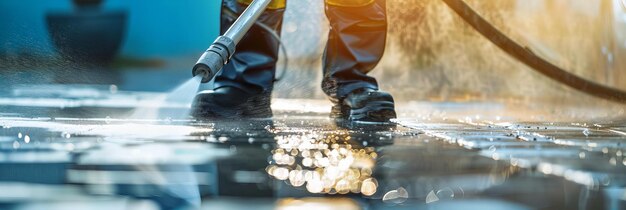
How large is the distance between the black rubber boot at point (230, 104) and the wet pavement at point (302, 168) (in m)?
0.33

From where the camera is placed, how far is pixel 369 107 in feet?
6.52

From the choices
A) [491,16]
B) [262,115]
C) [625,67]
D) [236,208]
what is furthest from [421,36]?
[236,208]

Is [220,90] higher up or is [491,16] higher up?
[491,16]

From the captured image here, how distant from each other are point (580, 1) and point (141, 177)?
370cm

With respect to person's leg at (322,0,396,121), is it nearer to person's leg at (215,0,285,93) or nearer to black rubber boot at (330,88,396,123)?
black rubber boot at (330,88,396,123)

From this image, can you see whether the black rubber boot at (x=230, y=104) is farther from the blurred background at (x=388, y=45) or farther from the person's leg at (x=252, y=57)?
the blurred background at (x=388, y=45)

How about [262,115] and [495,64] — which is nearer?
[262,115]

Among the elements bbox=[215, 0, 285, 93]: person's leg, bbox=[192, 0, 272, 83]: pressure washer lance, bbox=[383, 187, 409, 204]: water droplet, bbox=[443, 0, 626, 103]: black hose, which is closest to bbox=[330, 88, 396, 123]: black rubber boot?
bbox=[215, 0, 285, 93]: person's leg

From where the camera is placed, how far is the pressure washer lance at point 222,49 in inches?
65.5

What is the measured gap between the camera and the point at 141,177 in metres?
0.88

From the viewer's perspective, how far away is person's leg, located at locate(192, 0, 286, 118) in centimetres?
208

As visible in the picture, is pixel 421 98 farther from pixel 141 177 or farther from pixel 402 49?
pixel 141 177

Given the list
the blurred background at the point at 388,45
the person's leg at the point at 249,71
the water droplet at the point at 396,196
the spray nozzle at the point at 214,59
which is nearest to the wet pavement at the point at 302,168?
the water droplet at the point at 396,196

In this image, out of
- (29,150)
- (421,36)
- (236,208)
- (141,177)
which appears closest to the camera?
(236,208)
